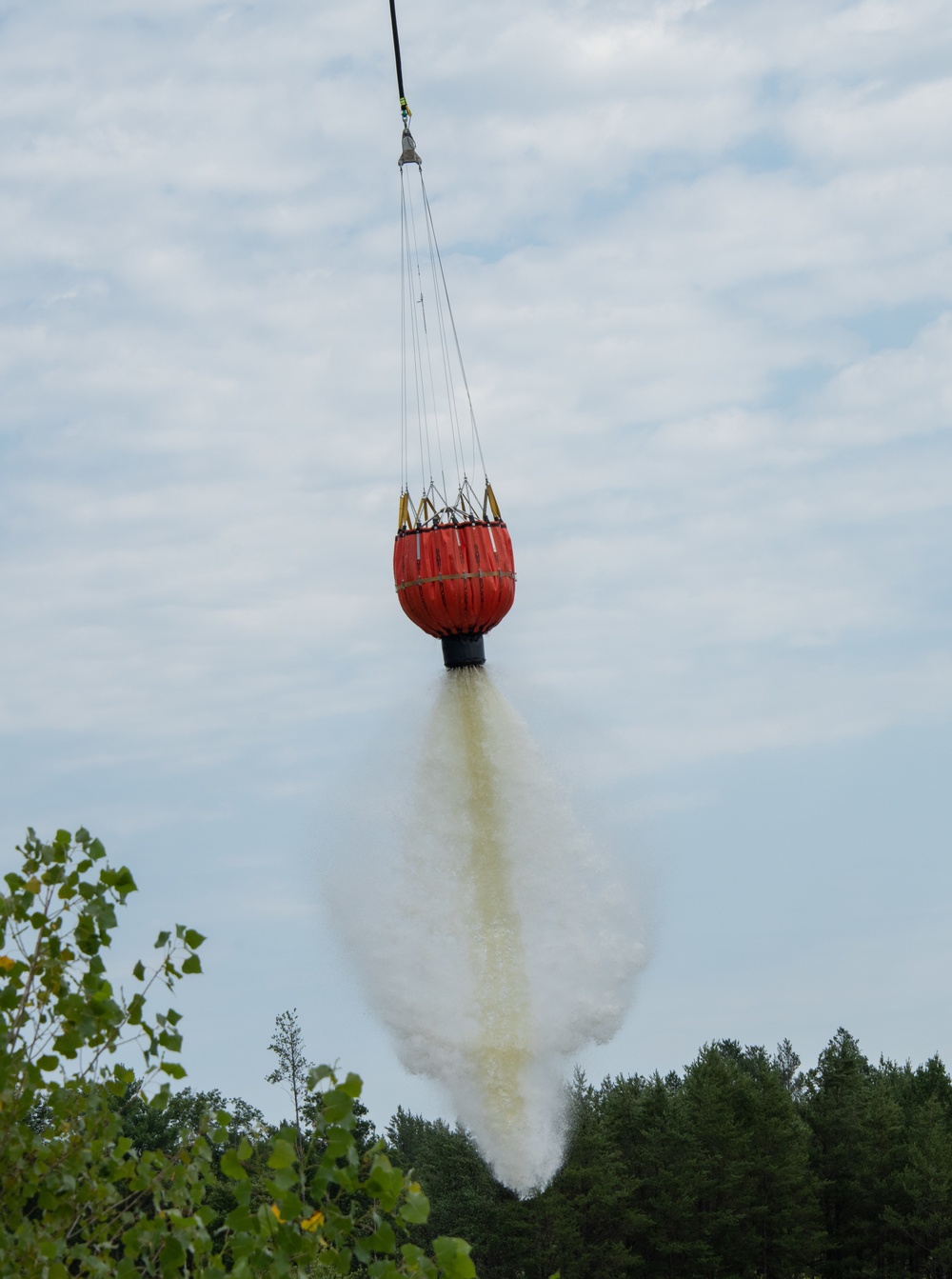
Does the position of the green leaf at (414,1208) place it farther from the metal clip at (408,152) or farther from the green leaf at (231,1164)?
the metal clip at (408,152)

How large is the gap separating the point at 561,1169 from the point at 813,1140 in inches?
438

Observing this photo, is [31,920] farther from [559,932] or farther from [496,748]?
[559,932]

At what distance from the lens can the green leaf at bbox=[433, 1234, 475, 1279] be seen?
847cm

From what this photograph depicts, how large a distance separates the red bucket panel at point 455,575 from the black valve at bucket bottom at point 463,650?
20.2 inches

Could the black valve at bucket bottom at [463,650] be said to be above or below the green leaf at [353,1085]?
above

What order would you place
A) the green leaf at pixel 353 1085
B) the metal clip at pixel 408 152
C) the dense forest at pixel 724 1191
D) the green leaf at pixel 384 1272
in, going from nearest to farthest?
the green leaf at pixel 353 1085, the green leaf at pixel 384 1272, the metal clip at pixel 408 152, the dense forest at pixel 724 1191

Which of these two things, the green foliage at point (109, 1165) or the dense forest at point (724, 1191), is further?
the dense forest at point (724, 1191)

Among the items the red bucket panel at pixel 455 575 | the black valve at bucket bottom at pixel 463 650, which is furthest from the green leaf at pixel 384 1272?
the black valve at bucket bottom at pixel 463 650

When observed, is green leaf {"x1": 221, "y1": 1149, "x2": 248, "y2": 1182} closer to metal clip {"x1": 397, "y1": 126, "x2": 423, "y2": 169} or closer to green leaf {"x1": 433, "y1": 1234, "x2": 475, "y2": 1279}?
green leaf {"x1": 433, "y1": 1234, "x2": 475, "y2": 1279}

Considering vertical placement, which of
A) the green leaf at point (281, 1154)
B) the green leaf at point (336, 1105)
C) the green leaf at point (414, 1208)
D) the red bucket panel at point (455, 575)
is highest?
the red bucket panel at point (455, 575)

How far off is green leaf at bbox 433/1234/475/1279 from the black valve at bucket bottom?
21.6 metres

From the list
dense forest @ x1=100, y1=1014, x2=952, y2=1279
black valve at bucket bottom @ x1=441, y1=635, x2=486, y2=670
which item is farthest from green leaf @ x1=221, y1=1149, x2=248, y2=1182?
dense forest @ x1=100, y1=1014, x2=952, y2=1279

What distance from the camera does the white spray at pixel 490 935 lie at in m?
34.3

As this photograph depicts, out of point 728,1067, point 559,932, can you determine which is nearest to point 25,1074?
point 559,932
